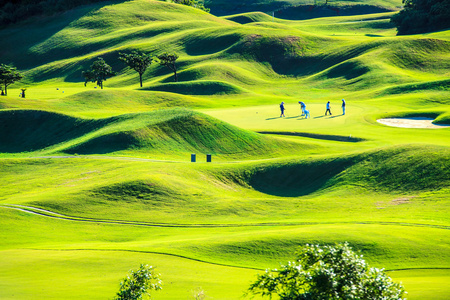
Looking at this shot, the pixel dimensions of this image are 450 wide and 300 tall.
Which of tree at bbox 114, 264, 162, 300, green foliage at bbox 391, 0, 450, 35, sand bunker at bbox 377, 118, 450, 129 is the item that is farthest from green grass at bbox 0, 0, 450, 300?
green foliage at bbox 391, 0, 450, 35

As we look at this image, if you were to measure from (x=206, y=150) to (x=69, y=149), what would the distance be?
564 inches

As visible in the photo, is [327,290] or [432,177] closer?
[327,290]

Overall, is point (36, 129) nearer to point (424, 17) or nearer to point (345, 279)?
point (345, 279)

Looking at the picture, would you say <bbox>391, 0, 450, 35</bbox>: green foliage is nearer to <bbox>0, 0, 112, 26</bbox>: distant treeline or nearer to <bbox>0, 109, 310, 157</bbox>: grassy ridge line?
<bbox>0, 0, 112, 26</bbox>: distant treeline

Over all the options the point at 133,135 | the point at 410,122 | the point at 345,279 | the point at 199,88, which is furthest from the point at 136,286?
the point at 199,88

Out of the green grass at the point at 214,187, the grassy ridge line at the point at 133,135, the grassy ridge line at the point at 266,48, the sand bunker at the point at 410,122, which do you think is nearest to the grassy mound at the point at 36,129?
the grassy ridge line at the point at 133,135

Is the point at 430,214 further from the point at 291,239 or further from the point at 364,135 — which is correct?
the point at 364,135

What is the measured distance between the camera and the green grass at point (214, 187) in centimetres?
2544

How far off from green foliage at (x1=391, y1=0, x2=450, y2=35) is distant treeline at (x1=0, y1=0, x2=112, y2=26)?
335ft

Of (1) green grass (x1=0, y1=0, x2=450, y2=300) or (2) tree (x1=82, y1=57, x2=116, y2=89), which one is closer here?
(1) green grass (x1=0, y1=0, x2=450, y2=300)

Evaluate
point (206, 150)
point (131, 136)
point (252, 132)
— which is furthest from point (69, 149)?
point (252, 132)

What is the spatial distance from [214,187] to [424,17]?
12153cm

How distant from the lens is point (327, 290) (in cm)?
1477

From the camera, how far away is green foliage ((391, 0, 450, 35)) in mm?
141625
